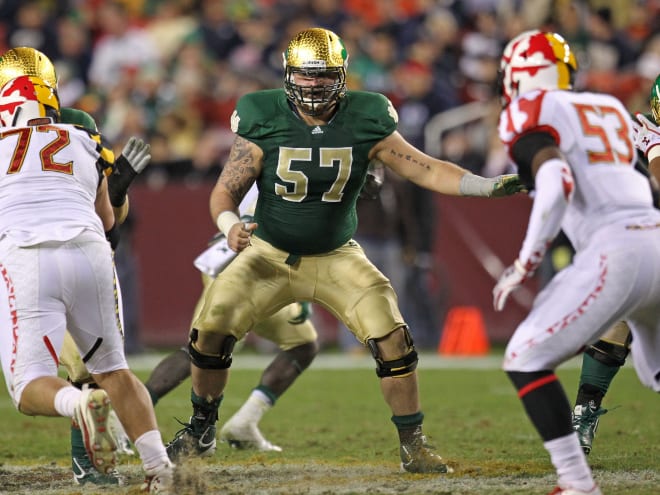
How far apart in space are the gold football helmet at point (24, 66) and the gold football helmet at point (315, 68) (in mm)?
1134


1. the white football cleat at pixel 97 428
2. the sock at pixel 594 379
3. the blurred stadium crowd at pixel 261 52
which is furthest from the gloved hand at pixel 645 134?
the blurred stadium crowd at pixel 261 52

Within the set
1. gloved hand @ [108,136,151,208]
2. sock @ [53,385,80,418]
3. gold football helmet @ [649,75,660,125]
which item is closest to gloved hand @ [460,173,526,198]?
gold football helmet @ [649,75,660,125]

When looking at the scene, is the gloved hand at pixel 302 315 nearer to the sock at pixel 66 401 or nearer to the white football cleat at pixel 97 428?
the sock at pixel 66 401

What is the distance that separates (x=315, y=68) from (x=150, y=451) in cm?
185

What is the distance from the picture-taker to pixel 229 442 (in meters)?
6.31

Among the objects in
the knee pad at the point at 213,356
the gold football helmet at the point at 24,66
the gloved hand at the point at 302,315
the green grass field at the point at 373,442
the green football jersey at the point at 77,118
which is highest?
the gold football helmet at the point at 24,66

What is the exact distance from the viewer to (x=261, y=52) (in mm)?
13422

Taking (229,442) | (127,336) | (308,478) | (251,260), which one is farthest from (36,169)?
(127,336)

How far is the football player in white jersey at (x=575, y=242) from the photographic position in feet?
13.7

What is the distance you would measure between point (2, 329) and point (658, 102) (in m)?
3.18

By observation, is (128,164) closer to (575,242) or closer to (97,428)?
(97,428)

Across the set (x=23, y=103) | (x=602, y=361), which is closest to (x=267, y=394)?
(x=602, y=361)

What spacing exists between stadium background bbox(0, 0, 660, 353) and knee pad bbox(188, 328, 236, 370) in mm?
5803

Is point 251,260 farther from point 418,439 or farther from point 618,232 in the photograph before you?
point 618,232
